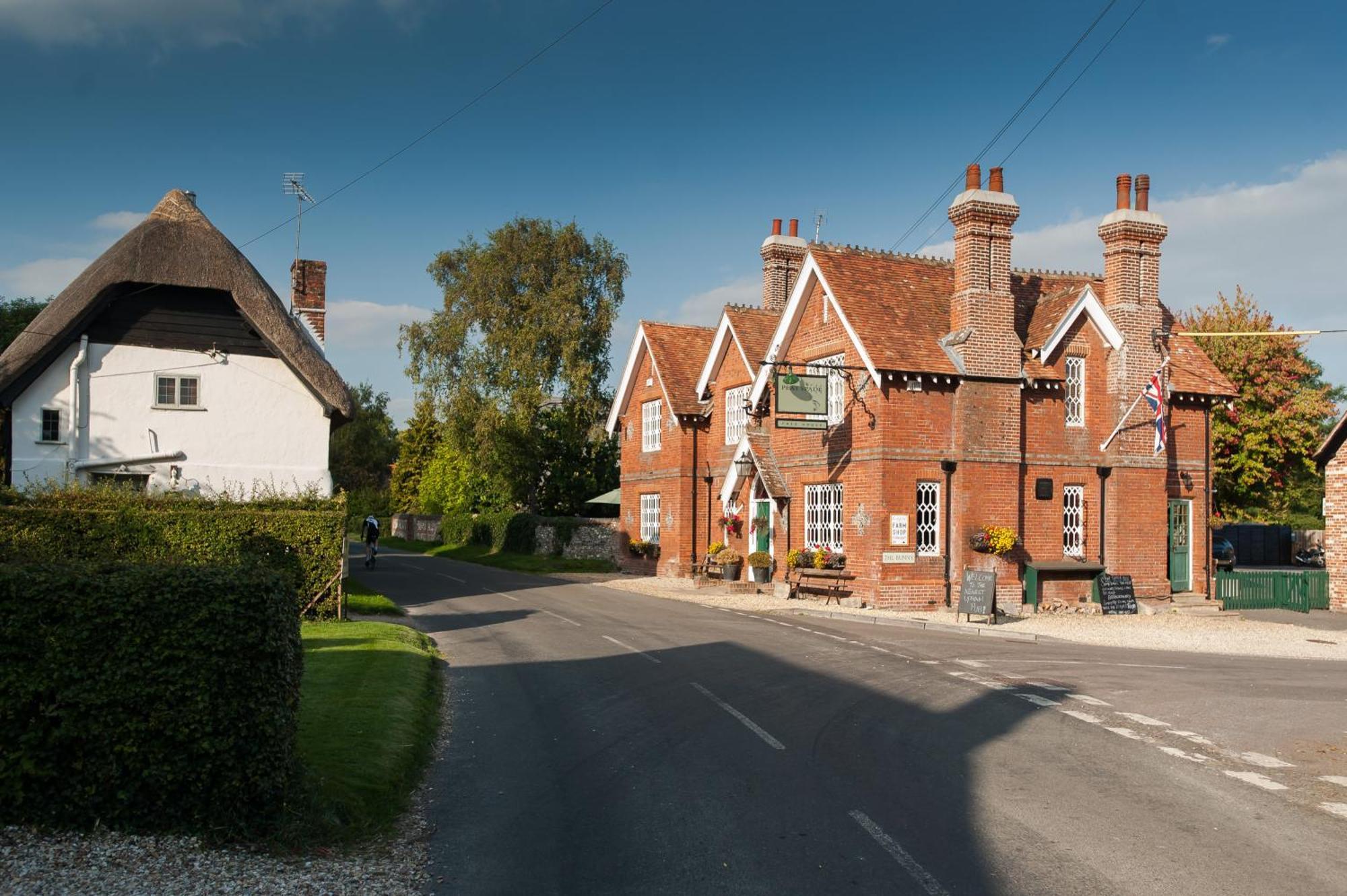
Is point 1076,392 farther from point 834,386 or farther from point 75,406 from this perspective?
point 75,406

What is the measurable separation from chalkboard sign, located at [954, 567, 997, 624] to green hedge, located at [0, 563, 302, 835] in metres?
18.3

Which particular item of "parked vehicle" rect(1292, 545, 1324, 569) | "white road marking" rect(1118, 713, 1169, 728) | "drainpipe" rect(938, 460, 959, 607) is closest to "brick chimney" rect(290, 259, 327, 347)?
"drainpipe" rect(938, 460, 959, 607)

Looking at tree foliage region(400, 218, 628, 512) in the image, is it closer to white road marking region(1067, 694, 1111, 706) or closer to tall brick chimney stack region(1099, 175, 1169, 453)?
tall brick chimney stack region(1099, 175, 1169, 453)

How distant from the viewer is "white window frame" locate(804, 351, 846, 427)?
26.7 meters

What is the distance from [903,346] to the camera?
83.8ft

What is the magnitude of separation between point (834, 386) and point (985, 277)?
469 cm

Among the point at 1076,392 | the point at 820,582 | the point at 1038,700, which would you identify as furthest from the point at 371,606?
the point at 1076,392

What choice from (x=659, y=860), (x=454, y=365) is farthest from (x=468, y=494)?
(x=659, y=860)

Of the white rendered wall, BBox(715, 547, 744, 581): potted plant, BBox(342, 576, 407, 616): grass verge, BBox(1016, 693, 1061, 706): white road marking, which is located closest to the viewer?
BBox(1016, 693, 1061, 706): white road marking

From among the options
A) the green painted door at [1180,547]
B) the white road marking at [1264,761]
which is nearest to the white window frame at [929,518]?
the green painted door at [1180,547]

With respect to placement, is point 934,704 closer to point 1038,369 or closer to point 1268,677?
point 1268,677

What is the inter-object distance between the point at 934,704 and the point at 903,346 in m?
14.3

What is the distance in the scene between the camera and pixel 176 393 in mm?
24312

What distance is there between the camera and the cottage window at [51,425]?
75.7 ft
